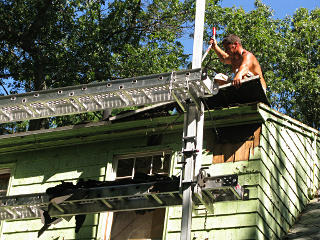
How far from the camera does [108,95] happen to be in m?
8.90

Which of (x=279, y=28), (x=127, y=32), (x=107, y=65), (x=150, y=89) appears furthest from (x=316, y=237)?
(x=279, y=28)

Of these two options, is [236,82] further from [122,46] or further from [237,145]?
[122,46]

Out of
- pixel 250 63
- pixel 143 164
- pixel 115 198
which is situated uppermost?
pixel 250 63

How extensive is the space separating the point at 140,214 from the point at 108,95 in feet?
8.08

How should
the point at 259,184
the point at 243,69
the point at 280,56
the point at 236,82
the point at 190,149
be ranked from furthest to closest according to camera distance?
the point at 280,56 < the point at 243,69 < the point at 236,82 < the point at 259,184 < the point at 190,149

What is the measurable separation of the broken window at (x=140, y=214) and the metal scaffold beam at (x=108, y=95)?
184 cm

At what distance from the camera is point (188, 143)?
8.34 metres

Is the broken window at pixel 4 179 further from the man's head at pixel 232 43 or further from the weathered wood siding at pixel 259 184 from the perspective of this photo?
the man's head at pixel 232 43

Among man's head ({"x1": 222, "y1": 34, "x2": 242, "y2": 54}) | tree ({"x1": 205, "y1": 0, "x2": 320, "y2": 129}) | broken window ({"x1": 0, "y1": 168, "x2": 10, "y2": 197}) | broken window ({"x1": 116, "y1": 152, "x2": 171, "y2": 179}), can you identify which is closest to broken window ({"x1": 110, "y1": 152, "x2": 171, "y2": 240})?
broken window ({"x1": 116, "y1": 152, "x2": 171, "y2": 179})

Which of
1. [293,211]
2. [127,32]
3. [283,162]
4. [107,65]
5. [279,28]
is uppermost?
[279,28]

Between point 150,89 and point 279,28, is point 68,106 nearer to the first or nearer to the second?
point 150,89

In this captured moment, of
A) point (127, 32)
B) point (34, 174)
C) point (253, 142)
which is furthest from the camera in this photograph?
point (127, 32)

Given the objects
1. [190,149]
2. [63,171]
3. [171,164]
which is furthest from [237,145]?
[63,171]

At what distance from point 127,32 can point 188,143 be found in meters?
16.8
